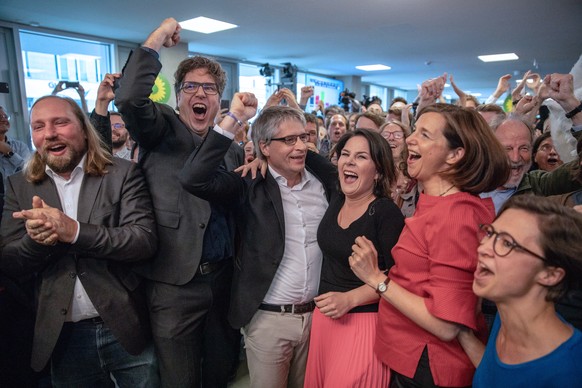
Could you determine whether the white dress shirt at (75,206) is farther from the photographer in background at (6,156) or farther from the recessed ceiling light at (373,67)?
the recessed ceiling light at (373,67)

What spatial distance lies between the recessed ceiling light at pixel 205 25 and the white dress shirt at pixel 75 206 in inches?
200

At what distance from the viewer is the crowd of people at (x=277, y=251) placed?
99 centimetres

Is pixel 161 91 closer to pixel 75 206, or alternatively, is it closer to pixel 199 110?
pixel 199 110

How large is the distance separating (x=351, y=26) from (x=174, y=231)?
594 centimetres

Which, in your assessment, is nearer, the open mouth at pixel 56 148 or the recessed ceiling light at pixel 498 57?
the open mouth at pixel 56 148

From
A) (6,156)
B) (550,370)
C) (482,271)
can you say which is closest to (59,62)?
(6,156)

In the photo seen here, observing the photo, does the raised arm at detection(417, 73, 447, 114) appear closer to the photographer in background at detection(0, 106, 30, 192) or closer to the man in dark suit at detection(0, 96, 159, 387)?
the man in dark suit at detection(0, 96, 159, 387)

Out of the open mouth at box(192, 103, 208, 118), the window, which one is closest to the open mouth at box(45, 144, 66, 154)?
the open mouth at box(192, 103, 208, 118)

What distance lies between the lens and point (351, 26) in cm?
642

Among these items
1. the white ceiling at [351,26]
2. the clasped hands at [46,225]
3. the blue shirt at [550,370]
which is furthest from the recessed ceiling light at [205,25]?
the blue shirt at [550,370]

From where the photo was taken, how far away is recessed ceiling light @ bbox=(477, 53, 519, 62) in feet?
28.9

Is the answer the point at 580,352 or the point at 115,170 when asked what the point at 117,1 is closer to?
the point at 115,170

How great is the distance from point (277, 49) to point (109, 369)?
8048 mm

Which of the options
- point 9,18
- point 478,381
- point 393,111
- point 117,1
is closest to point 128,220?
point 478,381
